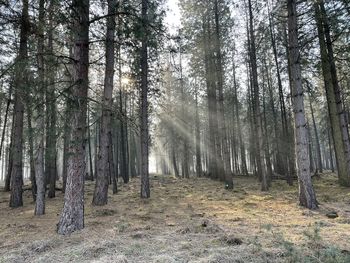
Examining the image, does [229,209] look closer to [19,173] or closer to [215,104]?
[19,173]

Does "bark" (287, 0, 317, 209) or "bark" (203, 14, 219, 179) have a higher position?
"bark" (203, 14, 219, 179)

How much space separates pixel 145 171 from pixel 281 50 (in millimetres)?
10861

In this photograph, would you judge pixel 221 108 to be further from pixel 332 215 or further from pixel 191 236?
pixel 191 236

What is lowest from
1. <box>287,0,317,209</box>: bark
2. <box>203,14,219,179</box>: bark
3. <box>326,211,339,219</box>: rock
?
<box>326,211,339,219</box>: rock

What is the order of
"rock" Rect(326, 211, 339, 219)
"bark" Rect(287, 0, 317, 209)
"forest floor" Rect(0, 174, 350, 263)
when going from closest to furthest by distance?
"forest floor" Rect(0, 174, 350, 263) → "rock" Rect(326, 211, 339, 219) → "bark" Rect(287, 0, 317, 209)

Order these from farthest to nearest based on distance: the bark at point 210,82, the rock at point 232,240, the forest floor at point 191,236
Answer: the bark at point 210,82, the rock at point 232,240, the forest floor at point 191,236

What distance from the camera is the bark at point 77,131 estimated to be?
6676mm

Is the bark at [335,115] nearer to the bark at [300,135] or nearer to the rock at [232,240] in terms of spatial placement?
the bark at [300,135]

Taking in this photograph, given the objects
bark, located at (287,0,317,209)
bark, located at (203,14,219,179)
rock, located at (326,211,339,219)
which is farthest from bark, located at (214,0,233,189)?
rock, located at (326,211,339,219)


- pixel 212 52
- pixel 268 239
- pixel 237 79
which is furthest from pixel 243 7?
pixel 268 239

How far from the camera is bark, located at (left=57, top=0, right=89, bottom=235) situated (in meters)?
6.68

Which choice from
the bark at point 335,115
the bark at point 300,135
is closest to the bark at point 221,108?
the bark at point 335,115

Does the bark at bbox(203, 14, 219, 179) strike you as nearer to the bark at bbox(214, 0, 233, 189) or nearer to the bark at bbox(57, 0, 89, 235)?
the bark at bbox(214, 0, 233, 189)

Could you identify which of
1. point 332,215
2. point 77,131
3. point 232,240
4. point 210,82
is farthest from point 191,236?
point 210,82
